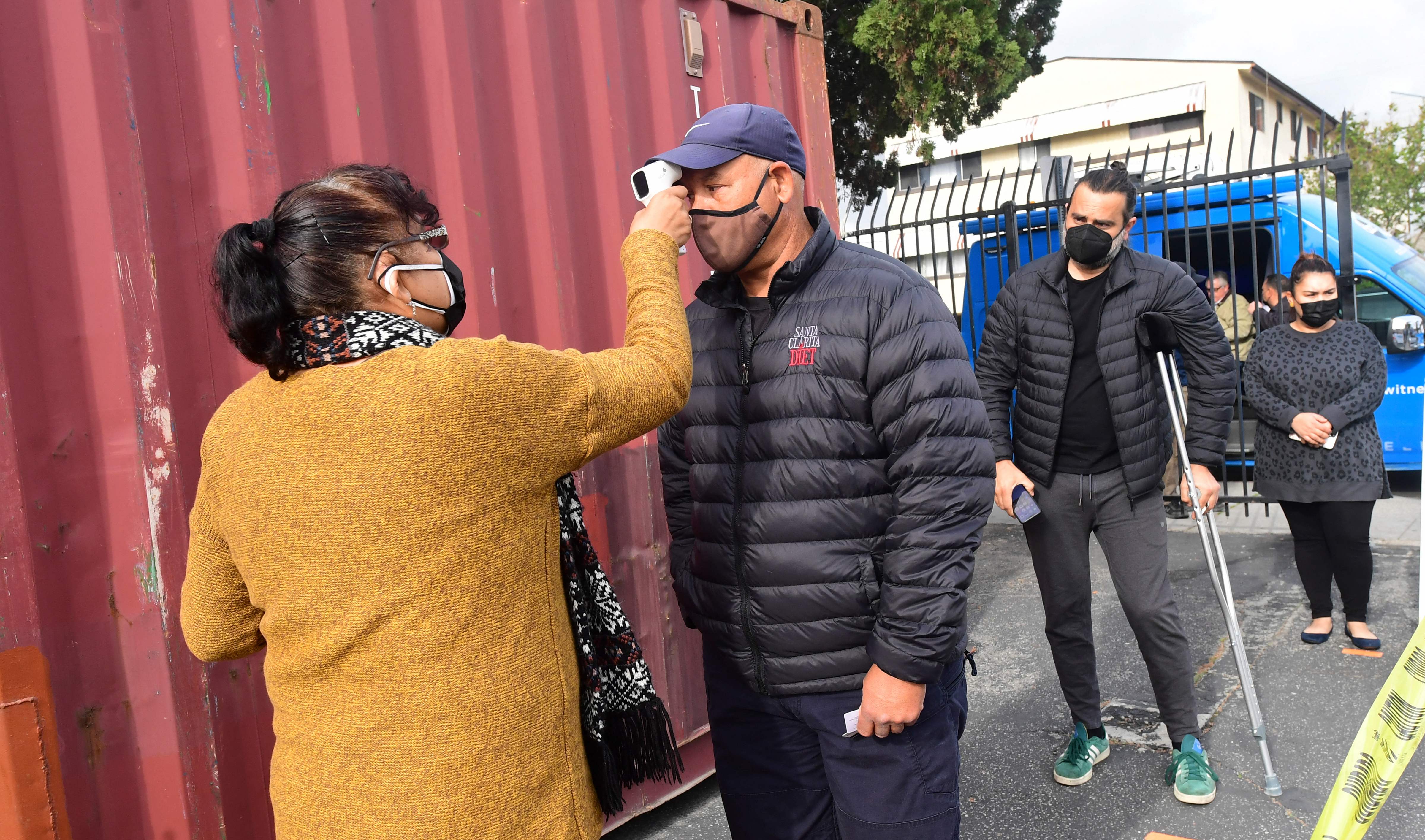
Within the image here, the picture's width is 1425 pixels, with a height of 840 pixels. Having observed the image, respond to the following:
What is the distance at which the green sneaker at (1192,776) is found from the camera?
3.09m

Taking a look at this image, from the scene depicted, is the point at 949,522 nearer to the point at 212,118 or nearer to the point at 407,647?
the point at 407,647

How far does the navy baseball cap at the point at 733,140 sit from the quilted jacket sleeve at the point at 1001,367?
1.63 m

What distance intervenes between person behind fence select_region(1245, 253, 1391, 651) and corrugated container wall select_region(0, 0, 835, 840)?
3.57m

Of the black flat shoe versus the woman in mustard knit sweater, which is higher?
the woman in mustard knit sweater

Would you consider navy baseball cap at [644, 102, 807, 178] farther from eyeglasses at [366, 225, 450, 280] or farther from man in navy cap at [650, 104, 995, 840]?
eyeglasses at [366, 225, 450, 280]

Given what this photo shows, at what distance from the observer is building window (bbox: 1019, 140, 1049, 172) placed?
98.3 feet

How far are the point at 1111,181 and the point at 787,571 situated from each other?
2124 mm

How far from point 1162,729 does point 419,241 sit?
11.1ft

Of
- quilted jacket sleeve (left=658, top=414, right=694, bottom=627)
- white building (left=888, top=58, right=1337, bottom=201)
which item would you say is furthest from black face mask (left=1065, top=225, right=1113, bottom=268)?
white building (left=888, top=58, right=1337, bottom=201)

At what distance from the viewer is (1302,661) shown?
14.0 ft

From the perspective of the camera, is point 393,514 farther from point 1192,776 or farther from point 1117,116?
point 1117,116

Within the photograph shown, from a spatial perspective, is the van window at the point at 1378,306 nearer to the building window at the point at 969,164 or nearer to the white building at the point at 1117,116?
the white building at the point at 1117,116

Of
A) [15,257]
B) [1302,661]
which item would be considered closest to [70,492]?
[15,257]

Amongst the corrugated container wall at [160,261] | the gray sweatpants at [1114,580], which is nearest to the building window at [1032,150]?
the gray sweatpants at [1114,580]
